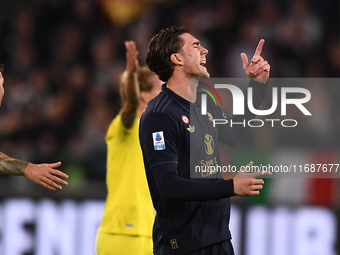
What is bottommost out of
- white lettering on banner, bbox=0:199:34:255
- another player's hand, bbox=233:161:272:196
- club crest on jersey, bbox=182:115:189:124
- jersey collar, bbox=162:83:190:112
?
white lettering on banner, bbox=0:199:34:255

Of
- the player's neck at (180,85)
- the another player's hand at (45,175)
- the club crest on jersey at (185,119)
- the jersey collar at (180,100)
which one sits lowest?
the another player's hand at (45,175)

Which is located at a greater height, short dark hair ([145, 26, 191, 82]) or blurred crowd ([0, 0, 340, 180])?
blurred crowd ([0, 0, 340, 180])

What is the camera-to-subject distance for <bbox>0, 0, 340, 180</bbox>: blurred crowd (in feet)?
23.6

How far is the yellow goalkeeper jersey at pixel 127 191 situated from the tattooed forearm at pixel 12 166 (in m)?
Answer: 1.13

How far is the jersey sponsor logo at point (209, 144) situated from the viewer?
275 cm

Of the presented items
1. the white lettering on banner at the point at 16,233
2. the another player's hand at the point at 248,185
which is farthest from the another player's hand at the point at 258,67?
the white lettering on banner at the point at 16,233

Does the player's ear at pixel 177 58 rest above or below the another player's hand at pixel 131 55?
below

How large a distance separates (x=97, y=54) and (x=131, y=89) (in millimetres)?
4673

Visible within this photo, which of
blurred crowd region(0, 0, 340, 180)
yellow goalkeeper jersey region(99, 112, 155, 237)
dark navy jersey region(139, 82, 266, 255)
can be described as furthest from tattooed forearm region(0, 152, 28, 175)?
blurred crowd region(0, 0, 340, 180)

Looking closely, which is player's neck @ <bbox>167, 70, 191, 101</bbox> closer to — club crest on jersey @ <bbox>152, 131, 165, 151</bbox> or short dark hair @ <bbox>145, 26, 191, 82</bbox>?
short dark hair @ <bbox>145, 26, 191, 82</bbox>

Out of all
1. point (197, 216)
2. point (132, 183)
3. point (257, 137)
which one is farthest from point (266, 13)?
point (197, 216)

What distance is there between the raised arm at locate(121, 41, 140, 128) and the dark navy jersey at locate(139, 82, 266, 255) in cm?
95

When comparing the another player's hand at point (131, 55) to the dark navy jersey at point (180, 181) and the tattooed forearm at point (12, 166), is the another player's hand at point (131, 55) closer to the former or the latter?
the dark navy jersey at point (180, 181)

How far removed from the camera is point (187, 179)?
2475 mm
